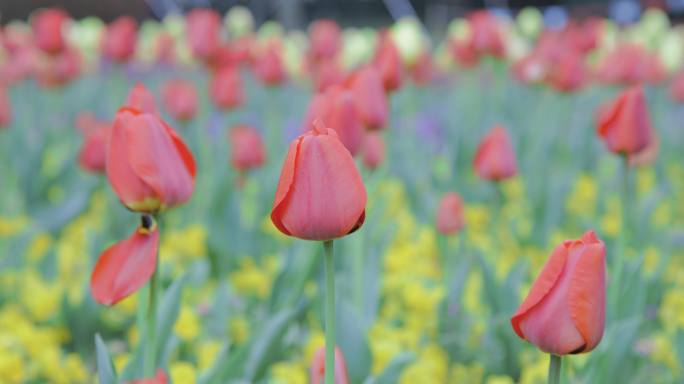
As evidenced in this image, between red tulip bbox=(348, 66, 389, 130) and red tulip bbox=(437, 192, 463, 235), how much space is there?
0.36m

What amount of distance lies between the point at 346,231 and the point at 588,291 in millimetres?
254

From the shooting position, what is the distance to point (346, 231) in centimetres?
99

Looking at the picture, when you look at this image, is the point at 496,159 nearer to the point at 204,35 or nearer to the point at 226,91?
the point at 226,91

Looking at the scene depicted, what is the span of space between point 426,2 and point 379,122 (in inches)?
473

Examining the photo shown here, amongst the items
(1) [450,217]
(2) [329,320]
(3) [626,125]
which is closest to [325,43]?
(1) [450,217]

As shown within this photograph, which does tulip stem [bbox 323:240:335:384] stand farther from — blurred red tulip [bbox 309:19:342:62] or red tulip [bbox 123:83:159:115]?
blurred red tulip [bbox 309:19:342:62]

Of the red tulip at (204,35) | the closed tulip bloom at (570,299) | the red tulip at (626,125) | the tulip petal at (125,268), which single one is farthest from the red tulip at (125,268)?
the red tulip at (204,35)

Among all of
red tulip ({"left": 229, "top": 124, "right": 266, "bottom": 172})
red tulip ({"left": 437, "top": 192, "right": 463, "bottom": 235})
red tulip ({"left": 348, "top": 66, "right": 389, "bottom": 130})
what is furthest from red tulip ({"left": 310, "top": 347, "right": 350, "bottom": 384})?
red tulip ({"left": 229, "top": 124, "right": 266, "bottom": 172})

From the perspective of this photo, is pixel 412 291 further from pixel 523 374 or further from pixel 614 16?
pixel 614 16

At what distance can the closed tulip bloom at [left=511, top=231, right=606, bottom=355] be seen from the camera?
0.97 meters

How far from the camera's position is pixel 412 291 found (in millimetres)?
2150

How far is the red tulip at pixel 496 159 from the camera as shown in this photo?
2.26 metres

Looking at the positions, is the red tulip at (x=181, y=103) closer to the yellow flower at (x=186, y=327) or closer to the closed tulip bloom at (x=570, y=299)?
the yellow flower at (x=186, y=327)

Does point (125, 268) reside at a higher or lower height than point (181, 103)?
lower
